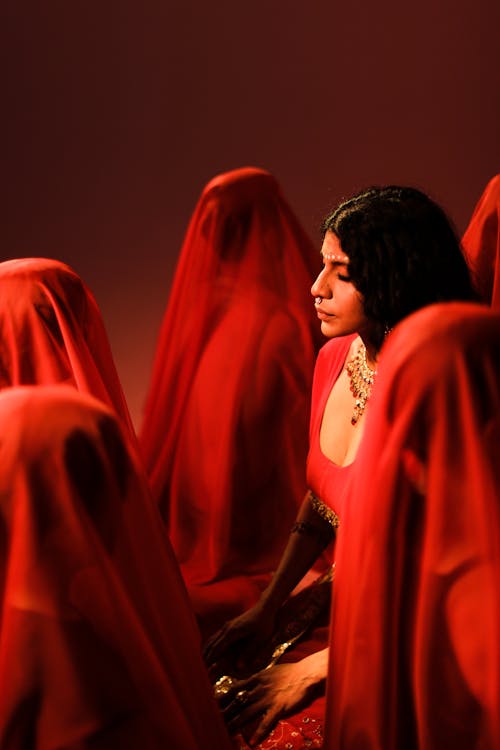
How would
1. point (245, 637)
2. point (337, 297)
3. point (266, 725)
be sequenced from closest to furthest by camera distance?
1. point (266, 725)
2. point (337, 297)
3. point (245, 637)

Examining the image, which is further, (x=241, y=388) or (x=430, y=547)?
(x=241, y=388)

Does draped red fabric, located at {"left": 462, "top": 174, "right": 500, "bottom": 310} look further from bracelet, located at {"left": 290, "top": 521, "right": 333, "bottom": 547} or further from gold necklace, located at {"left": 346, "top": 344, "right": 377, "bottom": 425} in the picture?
bracelet, located at {"left": 290, "top": 521, "right": 333, "bottom": 547}

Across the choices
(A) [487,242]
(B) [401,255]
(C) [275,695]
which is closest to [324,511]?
(C) [275,695]

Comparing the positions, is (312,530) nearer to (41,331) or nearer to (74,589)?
(41,331)

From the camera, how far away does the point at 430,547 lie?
0.83 metres

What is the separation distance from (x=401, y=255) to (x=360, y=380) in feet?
0.75

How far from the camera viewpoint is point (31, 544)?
0.77 m

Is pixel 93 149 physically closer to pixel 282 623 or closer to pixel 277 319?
pixel 277 319

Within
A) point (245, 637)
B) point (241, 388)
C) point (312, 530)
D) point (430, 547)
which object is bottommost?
point (245, 637)

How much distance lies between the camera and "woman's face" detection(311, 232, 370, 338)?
1269 millimetres

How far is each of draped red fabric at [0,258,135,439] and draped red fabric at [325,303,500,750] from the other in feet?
2.24

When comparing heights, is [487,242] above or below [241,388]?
above

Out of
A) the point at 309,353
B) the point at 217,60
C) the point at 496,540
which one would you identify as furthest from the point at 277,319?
the point at 496,540

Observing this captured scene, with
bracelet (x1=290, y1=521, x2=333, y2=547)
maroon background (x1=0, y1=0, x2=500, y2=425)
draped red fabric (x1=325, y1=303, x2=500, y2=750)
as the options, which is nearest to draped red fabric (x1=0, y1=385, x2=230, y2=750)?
draped red fabric (x1=325, y1=303, x2=500, y2=750)
